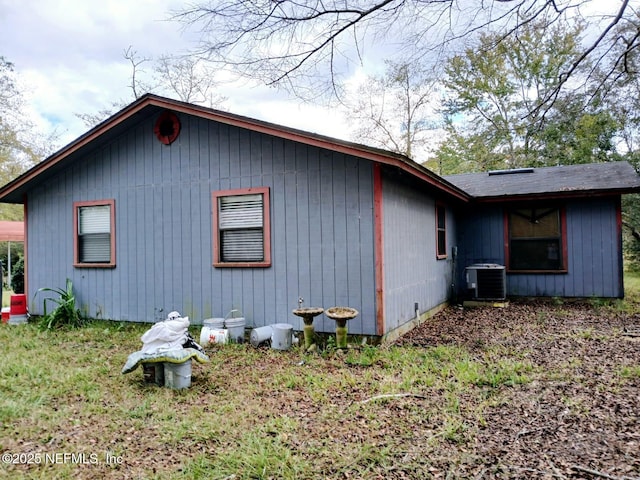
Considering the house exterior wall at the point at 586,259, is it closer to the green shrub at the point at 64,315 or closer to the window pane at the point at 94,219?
the window pane at the point at 94,219

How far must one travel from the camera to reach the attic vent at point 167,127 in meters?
6.67

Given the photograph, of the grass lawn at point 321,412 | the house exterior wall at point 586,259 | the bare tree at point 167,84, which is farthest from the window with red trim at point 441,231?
the bare tree at point 167,84

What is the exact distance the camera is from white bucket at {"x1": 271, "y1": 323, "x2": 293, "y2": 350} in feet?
17.8

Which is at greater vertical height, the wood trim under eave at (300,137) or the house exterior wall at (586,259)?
the wood trim under eave at (300,137)

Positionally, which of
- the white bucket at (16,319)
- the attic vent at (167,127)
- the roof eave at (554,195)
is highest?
the attic vent at (167,127)

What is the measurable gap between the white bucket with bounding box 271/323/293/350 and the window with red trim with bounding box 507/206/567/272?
6065 mm

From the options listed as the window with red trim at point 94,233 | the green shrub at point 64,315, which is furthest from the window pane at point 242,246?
the green shrub at point 64,315

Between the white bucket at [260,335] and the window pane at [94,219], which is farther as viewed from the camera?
the window pane at [94,219]

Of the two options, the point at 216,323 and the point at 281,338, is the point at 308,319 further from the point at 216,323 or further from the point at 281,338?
the point at 216,323

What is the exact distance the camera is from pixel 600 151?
52.7 feet

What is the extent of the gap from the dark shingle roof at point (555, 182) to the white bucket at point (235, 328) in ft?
19.7

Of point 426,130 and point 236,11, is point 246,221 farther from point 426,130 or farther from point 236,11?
point 426,130

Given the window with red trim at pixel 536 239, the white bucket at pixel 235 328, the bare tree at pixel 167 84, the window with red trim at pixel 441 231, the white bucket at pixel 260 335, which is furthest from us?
the bare tree at pixel 167 84

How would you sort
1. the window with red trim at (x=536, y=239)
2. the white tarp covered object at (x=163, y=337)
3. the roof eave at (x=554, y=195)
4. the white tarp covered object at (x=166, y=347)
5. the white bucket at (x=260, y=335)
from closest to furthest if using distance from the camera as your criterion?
the white tarp covered object at (x=166, y=347), the white tarp covered object at (x=163, y=337), the white bucket at (x=260, y=335), the roof eave at (x=554, y=195), the window with red trim at (x=536, y=239)
